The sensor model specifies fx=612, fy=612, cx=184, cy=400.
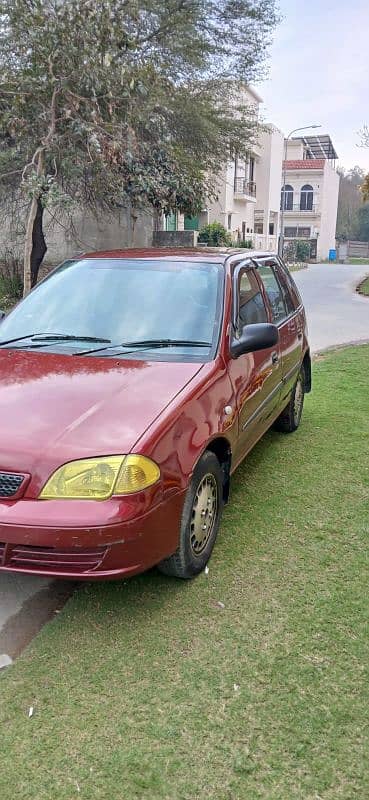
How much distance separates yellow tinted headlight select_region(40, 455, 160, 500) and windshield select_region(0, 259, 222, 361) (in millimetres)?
971

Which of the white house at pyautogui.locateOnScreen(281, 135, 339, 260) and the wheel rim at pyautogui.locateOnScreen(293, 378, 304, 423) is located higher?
the white house at pyautogui.locateOnScreen(281, 135, 339, 260)

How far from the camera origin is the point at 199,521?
3.18 meters

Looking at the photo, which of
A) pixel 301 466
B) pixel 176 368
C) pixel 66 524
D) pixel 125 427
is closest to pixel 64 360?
pixel 176 368

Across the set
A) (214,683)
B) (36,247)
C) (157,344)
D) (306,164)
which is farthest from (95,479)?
(306,164)

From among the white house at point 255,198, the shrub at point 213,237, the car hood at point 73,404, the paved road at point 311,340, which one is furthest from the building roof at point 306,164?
the car hood at point 73,404

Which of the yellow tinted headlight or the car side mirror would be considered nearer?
the yellow tinted headlight

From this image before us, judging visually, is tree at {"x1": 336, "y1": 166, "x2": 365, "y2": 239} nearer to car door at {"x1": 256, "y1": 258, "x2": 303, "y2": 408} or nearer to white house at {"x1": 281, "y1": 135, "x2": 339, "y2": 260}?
white house at {"x1": 281, "y1": 135, "x2": 339, "y2": 260}

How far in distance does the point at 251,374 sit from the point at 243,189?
35557mm

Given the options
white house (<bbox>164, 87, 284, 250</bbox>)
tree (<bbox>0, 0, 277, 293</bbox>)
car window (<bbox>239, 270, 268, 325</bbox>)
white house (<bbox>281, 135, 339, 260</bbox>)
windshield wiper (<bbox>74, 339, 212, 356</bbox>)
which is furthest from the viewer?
white house (<bbox>281, 135, 339, 260</bbox>)

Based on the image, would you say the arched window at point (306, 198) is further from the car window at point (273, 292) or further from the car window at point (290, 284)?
the car window at point (273, 292)

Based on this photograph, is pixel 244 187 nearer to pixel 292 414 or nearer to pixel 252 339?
pixel 292 414

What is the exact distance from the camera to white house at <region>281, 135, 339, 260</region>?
53.8m

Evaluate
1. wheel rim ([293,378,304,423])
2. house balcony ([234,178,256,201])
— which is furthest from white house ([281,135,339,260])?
wheel rim ([293,378,304,423])

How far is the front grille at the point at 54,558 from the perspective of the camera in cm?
258
